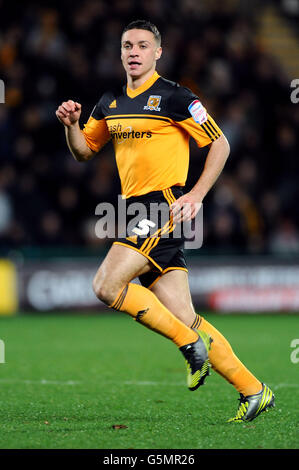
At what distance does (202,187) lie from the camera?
4.74m

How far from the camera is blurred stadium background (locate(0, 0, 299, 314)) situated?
12469 mm

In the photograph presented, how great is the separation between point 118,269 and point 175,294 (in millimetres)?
413

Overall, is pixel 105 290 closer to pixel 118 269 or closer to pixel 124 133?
pixel 118 269

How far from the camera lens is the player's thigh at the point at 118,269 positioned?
4602 millimetres

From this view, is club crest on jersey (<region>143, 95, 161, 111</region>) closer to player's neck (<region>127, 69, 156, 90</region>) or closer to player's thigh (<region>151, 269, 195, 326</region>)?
player's neck (<region>127, 69, 156, 90</region>)

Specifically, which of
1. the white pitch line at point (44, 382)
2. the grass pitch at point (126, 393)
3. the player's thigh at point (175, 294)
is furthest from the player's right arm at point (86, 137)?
the white pitch line at point (44, 382)

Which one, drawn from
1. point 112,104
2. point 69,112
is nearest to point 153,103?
point 112,104

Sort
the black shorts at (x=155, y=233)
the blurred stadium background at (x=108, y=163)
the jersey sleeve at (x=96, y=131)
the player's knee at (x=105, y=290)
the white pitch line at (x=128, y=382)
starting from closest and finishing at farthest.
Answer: the player's knee at (x=105, y=290) → the black shorts at (x=155, y=233) → the jersey sleeve at (x=96, y=131) → the white pitch line at (x=128, y=382) → the blurred stadium background at (x=108, y=163)

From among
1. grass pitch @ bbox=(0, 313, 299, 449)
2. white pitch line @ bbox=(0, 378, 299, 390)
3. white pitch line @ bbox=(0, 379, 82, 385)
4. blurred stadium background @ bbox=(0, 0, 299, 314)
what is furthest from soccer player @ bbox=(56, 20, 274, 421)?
blurred stadium background @ bbox=(0, 0, 299, 314)

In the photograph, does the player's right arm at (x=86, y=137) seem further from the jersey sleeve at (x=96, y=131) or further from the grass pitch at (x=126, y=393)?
the grass pitch at (x=126, y=393)

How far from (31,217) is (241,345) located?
4.54 m

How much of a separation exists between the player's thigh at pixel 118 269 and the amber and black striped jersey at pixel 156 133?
393mm

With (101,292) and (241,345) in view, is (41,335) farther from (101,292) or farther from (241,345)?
(101,292)
